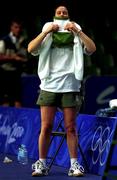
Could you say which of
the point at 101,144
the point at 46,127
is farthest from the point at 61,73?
the point at 101,144

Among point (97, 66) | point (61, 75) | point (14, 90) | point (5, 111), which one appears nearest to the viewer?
point (61, 75)

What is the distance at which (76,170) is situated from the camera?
8281 millimetres

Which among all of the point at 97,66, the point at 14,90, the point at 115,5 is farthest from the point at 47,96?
the point at 115,5

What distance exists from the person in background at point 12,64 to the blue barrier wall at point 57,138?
6.17 ft

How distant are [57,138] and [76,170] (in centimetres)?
171

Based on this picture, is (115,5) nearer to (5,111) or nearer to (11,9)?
(11,9)

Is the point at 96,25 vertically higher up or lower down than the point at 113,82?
higher up

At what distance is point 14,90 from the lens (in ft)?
46.0

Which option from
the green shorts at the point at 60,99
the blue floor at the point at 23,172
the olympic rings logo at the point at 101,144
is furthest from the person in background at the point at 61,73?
the olympic rings logo at the point at 101,144

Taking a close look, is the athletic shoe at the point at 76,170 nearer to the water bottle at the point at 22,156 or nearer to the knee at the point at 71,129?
the knee at the point at 71,129

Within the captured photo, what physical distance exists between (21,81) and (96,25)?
13.8 ft

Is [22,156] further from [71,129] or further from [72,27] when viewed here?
[72,27]

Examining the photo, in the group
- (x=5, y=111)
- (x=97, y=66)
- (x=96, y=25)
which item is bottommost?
(x=5, y=111)

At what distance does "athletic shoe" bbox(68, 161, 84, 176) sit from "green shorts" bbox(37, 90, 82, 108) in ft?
2.29
